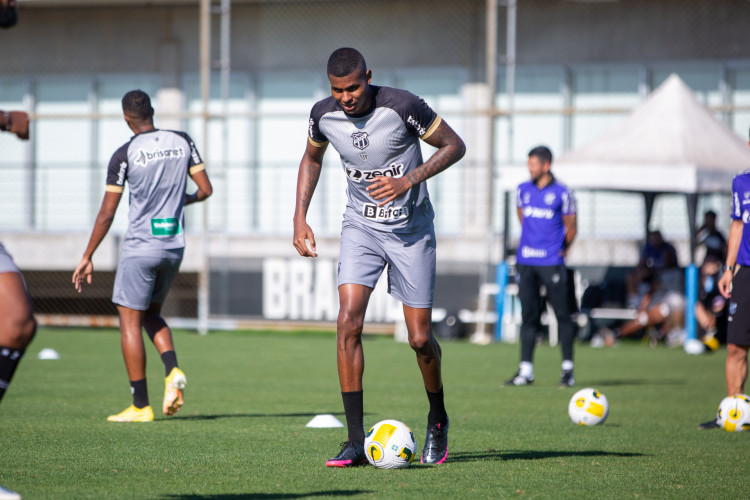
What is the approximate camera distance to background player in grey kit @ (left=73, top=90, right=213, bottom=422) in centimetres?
762

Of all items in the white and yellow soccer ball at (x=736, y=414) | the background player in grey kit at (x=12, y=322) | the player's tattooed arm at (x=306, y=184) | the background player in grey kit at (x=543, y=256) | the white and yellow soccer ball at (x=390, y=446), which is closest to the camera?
the background player in grey kit at (x=12, y=322)

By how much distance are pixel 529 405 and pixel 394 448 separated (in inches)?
142

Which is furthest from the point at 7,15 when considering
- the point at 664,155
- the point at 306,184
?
the point at 664,155

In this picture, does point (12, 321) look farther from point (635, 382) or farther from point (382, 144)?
point (635, 382)

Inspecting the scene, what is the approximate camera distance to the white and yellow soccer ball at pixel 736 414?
7547 mm

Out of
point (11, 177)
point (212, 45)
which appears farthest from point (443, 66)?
point (11, 177)

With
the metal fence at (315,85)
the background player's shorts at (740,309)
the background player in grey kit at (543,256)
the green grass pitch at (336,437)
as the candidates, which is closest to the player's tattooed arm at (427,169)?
the green grass pitch at (336,437)

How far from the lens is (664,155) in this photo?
16.6m

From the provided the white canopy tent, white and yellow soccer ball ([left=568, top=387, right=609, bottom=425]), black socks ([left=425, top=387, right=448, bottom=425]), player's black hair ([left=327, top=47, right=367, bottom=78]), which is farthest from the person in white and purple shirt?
the white canopy tent

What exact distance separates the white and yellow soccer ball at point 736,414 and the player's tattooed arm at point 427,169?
3147mm

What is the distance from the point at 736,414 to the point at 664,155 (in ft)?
31.7

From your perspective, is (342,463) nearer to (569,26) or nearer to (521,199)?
(521,199)

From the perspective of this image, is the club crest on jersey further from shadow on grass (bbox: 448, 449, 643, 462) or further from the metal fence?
the metal fence

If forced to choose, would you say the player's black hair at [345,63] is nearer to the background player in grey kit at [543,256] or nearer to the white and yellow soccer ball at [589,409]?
the white and yellow soccer ball at [589,409]
